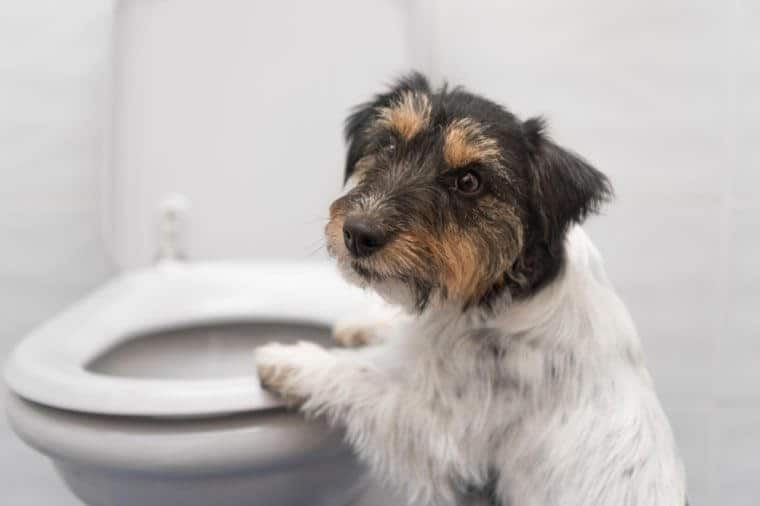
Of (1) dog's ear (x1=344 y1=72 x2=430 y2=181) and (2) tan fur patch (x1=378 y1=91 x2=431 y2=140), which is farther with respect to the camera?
(1) dog's ear (x1=344 y1=72 x2=430 y2=181)

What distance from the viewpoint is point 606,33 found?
1670 mm

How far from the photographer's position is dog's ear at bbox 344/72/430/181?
3.72 feet

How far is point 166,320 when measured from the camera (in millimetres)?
1408

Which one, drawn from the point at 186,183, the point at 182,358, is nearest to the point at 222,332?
the point at 182,358

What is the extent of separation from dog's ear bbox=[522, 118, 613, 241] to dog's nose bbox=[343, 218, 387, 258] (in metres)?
0.23

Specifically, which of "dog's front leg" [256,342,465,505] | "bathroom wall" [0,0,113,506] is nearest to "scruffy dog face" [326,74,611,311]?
"dog's front leg" [256,342,465,505]

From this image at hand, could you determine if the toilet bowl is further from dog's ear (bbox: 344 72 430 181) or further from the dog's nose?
dog's ear (bbox: 344 72 430 181)

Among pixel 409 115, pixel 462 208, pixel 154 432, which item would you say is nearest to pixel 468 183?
pixel 462 208

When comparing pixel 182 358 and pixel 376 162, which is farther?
pixel 182 358

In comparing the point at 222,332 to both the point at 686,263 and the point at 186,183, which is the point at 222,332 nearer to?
the point at 186,183

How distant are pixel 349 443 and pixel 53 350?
19.9 inches

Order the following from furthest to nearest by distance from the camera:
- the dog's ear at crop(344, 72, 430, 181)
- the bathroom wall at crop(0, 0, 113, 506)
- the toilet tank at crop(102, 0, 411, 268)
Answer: the bathroom wall at crop(0, 0, 113, 506), the toilet tank at crop(102, 0, 411, 268), the dog's ear at crop(344, 72, 430, 181)

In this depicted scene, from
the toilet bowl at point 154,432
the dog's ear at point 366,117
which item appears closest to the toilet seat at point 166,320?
the toilet bowl at point 154,432

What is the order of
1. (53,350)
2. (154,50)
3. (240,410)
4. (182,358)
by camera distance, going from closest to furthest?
(240,410), (53,350), (182,358), (154,50)
